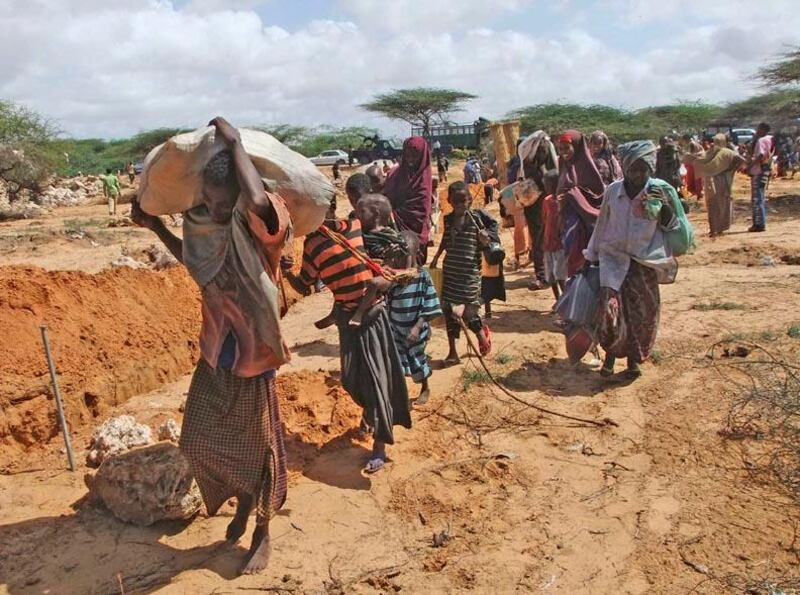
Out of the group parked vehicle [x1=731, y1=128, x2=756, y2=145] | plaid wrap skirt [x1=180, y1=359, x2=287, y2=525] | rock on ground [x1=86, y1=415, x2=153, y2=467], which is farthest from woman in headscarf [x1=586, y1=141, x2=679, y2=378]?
parked vehicle [x1=731, y1=128, x2=756, y2=145]

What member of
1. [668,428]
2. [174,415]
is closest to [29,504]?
[174,415]

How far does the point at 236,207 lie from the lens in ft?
9.60

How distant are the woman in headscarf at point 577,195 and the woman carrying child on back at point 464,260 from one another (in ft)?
2.33

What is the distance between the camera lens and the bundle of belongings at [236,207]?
2922 mm

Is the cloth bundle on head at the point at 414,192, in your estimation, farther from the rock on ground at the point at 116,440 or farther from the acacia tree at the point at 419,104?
the acacia tree at the point at 419,104

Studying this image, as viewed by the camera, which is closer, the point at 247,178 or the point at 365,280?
the point at 247,178

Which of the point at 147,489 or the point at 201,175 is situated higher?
the point at 201,175

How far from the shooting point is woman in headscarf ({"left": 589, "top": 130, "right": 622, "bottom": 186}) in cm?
828

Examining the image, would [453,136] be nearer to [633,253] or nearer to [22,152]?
[22,152]

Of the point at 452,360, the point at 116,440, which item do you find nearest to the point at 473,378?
the point at 452,360

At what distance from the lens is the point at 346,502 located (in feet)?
13.0

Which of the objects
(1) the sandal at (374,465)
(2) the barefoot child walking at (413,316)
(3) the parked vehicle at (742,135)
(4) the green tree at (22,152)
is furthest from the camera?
(3) the parked vehicle at (742,135)

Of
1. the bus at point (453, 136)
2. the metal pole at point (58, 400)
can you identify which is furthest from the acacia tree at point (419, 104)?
the metal pole at point (58, 400)

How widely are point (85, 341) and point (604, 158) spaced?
6331mm
